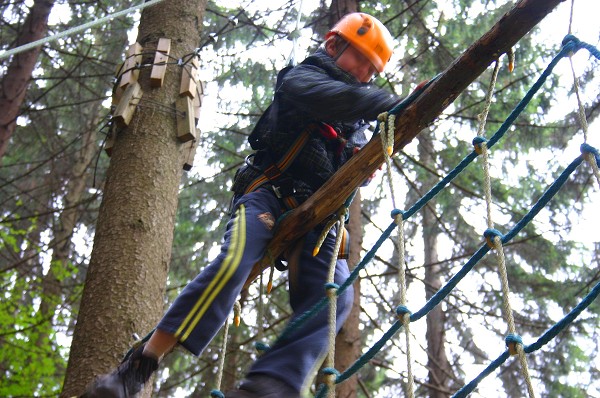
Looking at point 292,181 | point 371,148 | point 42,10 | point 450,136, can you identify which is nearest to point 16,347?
→ point 42,10

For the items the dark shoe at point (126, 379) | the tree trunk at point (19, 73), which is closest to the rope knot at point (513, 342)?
the dark shoe at point (126, 379)

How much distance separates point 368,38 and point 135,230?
1.41 meters

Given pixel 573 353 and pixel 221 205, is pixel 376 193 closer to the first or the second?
pixel 221 205

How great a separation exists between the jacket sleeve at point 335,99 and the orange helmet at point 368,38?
0.31 metres

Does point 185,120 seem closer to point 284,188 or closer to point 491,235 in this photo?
point 284,188

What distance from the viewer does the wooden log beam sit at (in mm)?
2293

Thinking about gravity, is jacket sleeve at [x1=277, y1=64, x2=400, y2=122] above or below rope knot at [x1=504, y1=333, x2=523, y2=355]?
above

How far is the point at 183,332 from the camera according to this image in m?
2.43

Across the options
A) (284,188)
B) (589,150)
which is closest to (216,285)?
(284,188)

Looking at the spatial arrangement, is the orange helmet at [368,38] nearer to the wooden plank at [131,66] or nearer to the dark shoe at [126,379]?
the wooden plank at [131,66]

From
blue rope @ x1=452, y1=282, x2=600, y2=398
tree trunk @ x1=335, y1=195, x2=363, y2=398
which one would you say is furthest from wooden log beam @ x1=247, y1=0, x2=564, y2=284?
tree trunk @ x1=335, y1=195, x2=363, y2=398

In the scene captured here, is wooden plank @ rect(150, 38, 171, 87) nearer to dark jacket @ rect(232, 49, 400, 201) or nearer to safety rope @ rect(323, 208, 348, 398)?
dark jacket @ rect(232, 49, 400, 201)

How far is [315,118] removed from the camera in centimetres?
278

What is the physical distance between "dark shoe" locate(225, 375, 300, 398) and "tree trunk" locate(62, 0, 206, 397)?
91 cm
